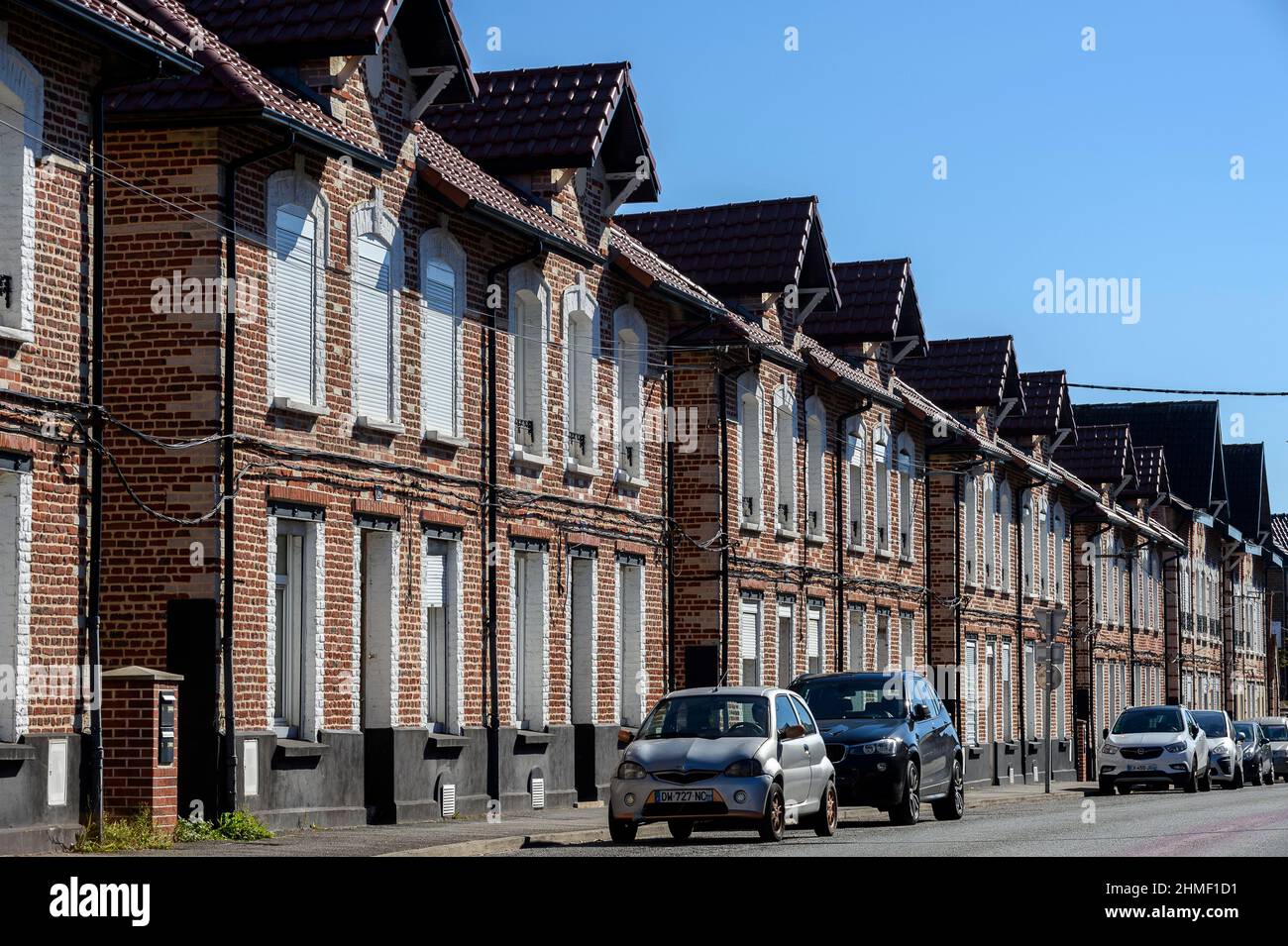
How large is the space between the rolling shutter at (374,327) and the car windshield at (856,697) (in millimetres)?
6794

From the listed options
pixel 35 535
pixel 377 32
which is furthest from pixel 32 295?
pixel 377 32

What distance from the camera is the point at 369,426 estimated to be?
23859mm

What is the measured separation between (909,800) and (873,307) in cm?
1922

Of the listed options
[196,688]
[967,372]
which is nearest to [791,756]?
[196,688]

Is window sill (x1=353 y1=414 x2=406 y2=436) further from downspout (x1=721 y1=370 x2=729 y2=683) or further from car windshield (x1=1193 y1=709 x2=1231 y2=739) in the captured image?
car windshield (x1=1193 y1=709 x2=1231 y2=739)

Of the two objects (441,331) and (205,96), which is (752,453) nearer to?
(441,331)

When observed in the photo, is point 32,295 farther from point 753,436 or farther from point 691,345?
point 753,436

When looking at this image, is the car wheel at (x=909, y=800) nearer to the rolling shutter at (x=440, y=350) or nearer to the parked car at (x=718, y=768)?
the parked car at (x=718, y=768)

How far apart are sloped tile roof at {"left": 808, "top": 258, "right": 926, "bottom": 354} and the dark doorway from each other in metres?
24.9

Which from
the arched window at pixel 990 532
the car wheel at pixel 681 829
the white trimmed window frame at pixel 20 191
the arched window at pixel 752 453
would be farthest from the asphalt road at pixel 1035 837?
the arched window at pixel 990 532

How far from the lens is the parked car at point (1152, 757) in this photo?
42.8m

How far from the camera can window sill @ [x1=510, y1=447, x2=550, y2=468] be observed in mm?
27797

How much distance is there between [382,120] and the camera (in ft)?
81.3

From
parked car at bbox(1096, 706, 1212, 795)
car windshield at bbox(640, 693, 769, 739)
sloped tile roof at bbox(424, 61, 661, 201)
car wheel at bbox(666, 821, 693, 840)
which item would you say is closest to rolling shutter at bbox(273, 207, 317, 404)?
car windshield at bbox(640, 693, 769, 739)
